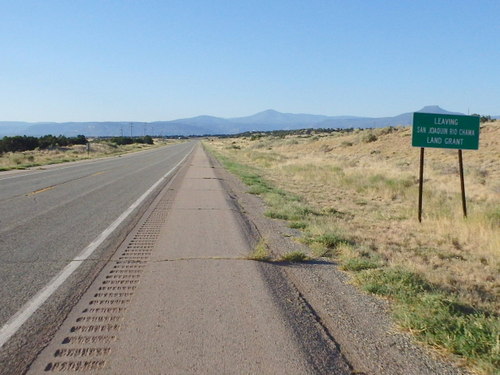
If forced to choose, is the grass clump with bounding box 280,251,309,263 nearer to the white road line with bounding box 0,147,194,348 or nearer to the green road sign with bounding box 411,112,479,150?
the white road line with bounding box 0,147,194,348

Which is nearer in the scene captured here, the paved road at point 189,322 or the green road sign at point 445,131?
the paved road at point 189,322

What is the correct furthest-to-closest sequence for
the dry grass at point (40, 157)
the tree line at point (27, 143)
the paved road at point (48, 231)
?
the tree line at point (27, 143) < the dry grass at point (40, 157) < the paved road at point (48, 231)

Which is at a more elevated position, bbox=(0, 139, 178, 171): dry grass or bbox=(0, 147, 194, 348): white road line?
bbox=(0, 147, 194, 348): white road line

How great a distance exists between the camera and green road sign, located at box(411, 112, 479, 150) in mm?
12031

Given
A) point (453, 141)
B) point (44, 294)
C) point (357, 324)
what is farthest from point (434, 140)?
point (44, 294)

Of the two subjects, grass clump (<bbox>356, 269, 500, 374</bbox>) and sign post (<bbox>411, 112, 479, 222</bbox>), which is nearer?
grass clump (<bbox>356, 269, 500, 374</bbox>)

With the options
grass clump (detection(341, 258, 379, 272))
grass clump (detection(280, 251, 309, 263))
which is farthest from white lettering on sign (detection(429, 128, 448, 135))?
grass clump (detection(280, 251, 309, 263))

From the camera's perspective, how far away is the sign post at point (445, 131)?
474 inches

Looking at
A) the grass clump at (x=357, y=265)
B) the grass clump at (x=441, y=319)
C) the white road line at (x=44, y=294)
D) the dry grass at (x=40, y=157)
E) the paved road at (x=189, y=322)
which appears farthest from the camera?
the dry grass at (x=40, y=157)

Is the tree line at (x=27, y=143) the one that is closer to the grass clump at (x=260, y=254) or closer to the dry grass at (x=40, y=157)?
the dry grass at (x=40, y=157)

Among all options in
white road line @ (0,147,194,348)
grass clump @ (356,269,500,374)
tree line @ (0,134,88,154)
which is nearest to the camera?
grass clump @ (356,269,500,374)

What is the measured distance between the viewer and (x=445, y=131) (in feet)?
39.7

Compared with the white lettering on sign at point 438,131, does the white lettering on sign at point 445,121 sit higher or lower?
higher

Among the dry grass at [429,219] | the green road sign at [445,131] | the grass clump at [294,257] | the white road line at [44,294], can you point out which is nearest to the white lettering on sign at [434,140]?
the green road sign at [445,131]
